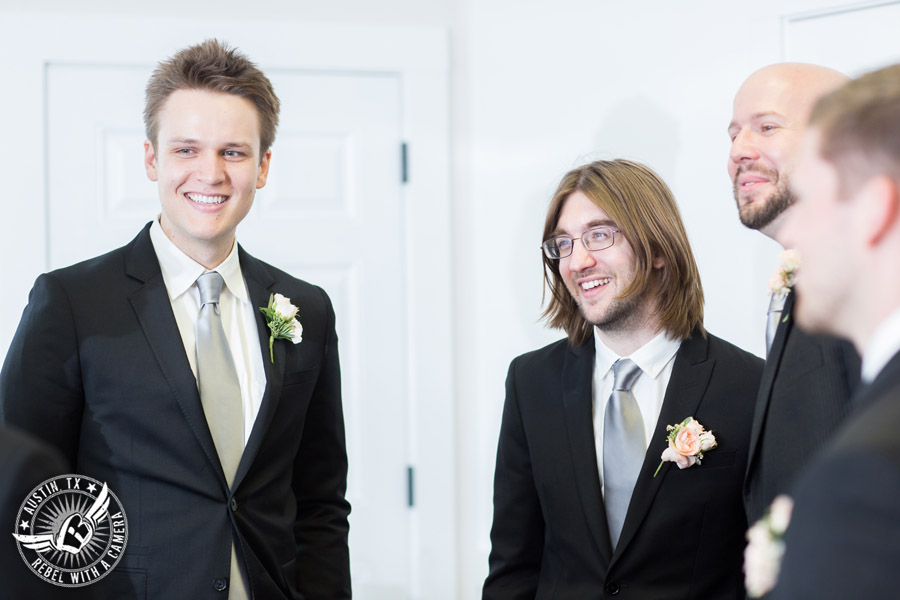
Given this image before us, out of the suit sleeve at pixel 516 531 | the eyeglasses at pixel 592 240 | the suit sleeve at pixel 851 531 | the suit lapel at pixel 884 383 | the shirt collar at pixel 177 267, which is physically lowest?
the suit sleeve at pixel 516 531

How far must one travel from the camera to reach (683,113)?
318 centimetres

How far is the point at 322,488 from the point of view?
2.35 metres

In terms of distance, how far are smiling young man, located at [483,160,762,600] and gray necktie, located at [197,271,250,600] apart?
66 cm

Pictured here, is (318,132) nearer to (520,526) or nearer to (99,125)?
(99,125)

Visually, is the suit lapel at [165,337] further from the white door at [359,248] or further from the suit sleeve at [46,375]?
the white door at [359,248]

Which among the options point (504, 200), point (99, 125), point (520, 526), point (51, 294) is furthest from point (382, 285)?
point (51, 294)

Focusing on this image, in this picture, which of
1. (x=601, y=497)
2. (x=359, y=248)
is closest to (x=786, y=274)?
(x=601, y=497)

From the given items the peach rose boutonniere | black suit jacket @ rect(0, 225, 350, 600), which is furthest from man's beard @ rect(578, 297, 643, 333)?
black suit jacket @ rect(0, 225, 350, 600)

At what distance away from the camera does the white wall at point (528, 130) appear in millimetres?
3141

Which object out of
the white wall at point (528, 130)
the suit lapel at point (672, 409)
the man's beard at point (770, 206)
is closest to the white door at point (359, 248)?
the white wall at point (528, 130)

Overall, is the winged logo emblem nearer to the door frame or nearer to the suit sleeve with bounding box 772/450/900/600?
the suit sleeve with bounding box 772/450/900/600

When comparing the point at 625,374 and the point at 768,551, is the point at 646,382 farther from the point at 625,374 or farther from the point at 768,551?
the point at 768,551

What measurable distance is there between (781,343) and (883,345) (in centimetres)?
83

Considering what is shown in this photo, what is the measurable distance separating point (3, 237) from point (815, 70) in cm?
254
